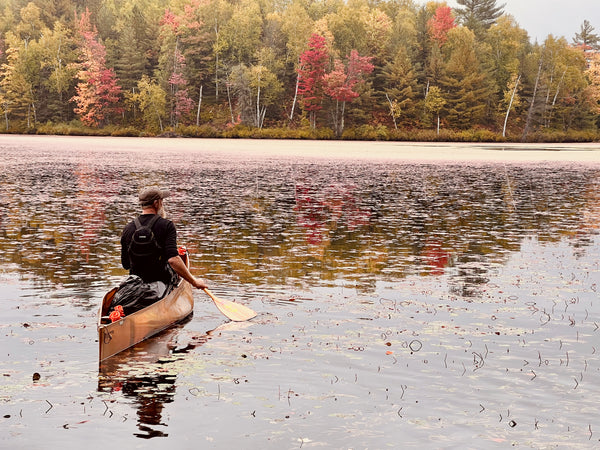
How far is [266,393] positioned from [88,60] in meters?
107

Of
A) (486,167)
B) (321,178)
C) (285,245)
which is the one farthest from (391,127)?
(285,245)

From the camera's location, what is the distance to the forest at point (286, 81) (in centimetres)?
10044

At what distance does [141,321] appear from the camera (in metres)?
9.09

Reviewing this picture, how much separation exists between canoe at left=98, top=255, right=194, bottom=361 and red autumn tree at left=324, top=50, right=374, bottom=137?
8665 centimetres

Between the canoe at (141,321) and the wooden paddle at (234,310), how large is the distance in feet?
1.44

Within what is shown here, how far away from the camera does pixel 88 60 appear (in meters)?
107

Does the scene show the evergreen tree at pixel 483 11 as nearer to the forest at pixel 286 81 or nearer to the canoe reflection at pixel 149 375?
the forest at pixel 286 81

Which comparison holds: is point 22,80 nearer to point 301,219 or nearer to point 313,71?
point 313,71

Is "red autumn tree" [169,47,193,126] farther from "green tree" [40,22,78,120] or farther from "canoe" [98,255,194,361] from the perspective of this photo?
"canoe" [98,255,194,361]

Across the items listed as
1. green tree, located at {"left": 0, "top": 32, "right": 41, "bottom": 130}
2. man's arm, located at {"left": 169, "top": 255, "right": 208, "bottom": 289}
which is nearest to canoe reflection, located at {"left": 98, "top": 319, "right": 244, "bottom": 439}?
man's arm, located at {"left": 169, "top": 255, "right": 208, "bottom": 289}

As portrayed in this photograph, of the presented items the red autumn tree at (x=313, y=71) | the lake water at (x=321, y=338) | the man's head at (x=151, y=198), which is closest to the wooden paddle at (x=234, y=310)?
Result: the lake water at (x=321, y=338)

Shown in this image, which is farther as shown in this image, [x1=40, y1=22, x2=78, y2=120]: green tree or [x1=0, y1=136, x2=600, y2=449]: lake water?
[x1=40, y1=22, x2=78, y2=120]: green tree

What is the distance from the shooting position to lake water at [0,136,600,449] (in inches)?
260

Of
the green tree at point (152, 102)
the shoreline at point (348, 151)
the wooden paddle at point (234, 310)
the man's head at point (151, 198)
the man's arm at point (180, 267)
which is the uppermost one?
the green tree at point (152, 102)
